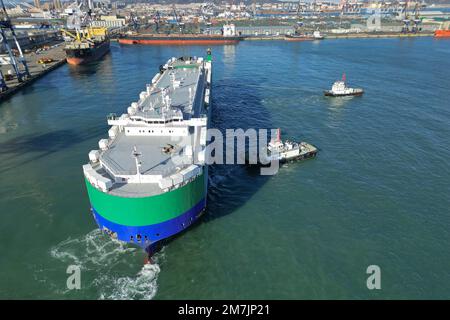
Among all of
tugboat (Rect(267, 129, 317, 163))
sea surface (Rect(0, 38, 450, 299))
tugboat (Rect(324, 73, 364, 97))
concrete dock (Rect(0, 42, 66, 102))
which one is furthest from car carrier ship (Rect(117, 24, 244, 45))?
tugboat (Rect(267, 129, 317, 163))

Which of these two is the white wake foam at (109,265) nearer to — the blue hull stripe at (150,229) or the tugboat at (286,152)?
the blue hull stripe at (150,229)

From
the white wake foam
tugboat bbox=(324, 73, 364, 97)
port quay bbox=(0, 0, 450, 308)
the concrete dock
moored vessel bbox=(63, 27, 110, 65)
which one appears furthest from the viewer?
moored vessel bbox=(63, 27, 110, 65)

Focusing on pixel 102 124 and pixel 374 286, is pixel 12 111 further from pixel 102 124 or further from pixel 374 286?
pixel 374 286

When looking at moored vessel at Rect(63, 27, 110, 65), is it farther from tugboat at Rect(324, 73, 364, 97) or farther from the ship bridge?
tugboat at Rect(324, 73, 364, 97)

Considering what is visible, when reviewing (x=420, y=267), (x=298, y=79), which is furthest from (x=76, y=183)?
(x=298, y=79)
